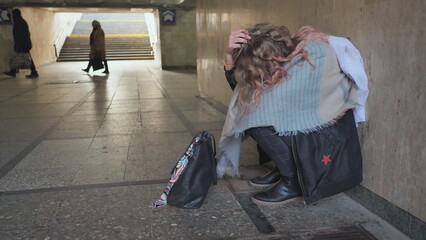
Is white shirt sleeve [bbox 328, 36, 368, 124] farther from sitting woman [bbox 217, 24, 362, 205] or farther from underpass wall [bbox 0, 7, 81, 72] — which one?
underpass wall [bbox 0, 7, 81, 72]

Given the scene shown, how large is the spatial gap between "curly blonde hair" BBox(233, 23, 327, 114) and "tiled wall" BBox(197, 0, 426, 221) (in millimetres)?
305

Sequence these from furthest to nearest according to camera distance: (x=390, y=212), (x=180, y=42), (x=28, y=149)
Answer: (x=180, y=42) < (x=28, y=149) < (x=390, y=212)

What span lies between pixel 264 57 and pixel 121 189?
145 centimetres

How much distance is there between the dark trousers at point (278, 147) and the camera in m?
2.46

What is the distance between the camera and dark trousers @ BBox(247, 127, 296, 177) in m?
2.46

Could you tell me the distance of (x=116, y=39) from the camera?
24.7 metres

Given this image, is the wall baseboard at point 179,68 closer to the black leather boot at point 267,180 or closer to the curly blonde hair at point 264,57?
the black leather boot at point 267,180

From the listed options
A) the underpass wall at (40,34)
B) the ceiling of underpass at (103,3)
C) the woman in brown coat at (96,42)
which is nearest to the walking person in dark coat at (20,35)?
the woman in brown coat at (96,42)

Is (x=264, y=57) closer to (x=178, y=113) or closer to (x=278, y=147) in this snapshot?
(x=278, y=147)

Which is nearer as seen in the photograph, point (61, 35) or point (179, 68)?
point (179, 68)

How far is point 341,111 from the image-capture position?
7.77ft

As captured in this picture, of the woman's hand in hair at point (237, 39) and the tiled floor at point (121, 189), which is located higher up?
the woman's hand in hair at point (237, 39)

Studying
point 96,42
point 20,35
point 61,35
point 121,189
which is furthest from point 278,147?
point 61,35

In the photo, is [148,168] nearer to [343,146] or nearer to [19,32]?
[343,146]
